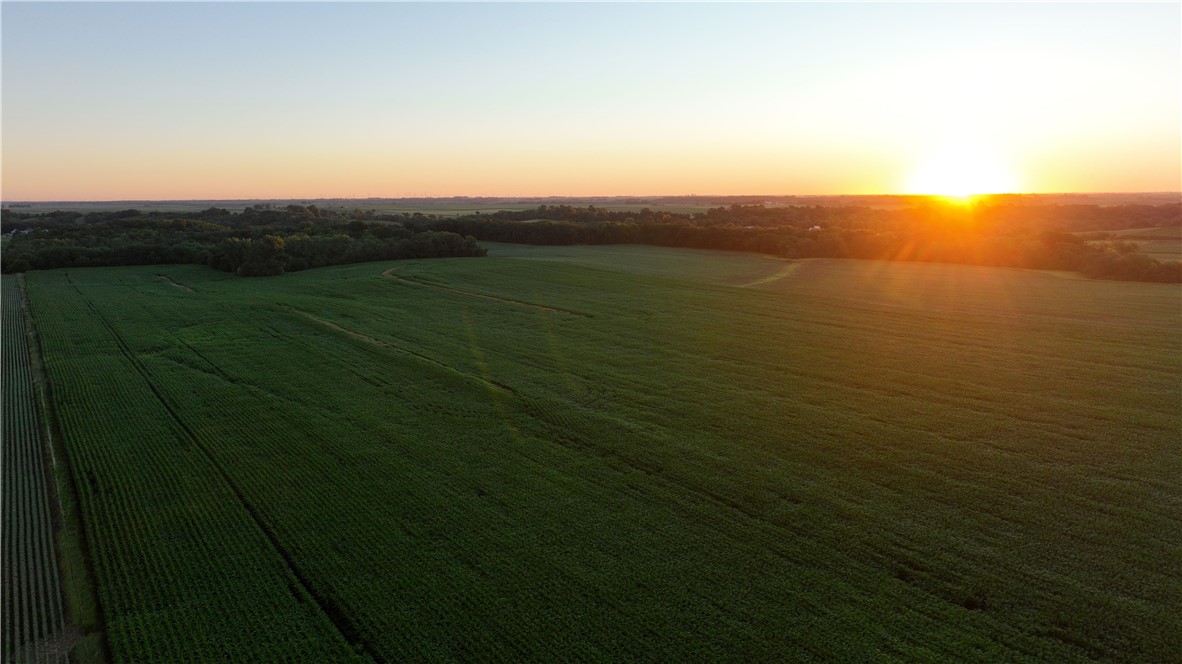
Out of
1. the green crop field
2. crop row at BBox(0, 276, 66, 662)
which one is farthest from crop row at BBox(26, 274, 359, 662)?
crop row at BBox(0, 276, 66, 662)

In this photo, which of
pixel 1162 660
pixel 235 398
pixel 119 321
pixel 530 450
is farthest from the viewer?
pixel 119 321

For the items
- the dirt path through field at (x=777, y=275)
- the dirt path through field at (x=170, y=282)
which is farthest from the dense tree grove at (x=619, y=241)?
the dirt path through field at (x=777, y=275)

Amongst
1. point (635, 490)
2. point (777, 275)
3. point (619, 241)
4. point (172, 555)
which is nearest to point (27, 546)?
point (172, 555)

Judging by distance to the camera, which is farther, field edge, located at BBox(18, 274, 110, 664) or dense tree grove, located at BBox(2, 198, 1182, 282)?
dense tree grove, located at BBox(2, 198, 1182, 282)

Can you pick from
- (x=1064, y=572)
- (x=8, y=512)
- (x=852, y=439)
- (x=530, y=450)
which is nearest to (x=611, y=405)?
(x=530, y=450)

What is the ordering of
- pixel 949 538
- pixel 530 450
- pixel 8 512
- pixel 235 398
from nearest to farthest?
1. pixel 949 538
2. pixel 8 512
3. pixel 530 450
4. pixel 235 398

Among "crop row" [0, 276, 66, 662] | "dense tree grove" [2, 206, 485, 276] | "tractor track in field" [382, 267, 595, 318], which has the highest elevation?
"dense tree grove" [2, 206, 485, 276]

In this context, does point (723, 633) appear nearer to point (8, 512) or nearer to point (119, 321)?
point (8, 512)

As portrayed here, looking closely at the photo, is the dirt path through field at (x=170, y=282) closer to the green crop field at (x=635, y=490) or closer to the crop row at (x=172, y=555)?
the green crop field at (x=635, y=490)

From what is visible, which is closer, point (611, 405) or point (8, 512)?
point (8, 512)

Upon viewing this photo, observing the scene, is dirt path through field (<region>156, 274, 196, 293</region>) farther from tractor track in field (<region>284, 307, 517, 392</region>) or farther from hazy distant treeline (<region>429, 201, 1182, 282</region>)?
hazy distant treeline (<region>429, 201, 1182, 282</region>)
